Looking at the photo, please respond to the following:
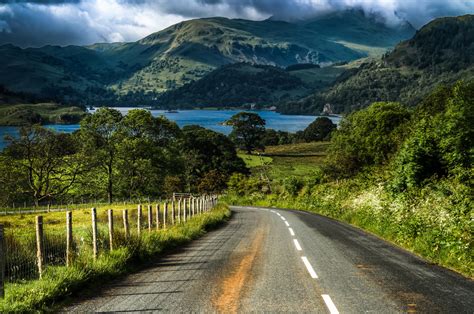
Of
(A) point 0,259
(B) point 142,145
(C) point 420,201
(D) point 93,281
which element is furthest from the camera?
(B) point 142,145

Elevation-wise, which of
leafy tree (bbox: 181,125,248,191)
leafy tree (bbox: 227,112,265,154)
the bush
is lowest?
the bush

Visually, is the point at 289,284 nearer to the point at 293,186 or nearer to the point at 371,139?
the point at 293,186

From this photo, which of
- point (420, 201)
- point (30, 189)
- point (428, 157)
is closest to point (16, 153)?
point (30, 189)

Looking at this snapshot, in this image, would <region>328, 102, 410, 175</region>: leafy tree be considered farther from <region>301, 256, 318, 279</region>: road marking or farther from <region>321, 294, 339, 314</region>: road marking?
<region>321, 294, 339, 314</region>: road marking

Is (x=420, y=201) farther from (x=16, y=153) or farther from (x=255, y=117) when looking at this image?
(x=255, y=117)

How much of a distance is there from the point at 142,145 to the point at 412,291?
73194mm

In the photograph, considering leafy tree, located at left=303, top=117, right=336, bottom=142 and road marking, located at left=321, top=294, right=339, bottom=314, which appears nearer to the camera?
road marking, located at left=321, top=294, right=339, bottom=314

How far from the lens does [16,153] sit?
72.9 metres

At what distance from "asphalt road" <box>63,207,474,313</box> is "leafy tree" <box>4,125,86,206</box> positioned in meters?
65.1

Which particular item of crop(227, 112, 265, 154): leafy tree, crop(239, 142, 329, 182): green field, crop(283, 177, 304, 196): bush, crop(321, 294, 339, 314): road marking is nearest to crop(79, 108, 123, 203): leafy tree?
crop(283, 177, 304, 196): bush

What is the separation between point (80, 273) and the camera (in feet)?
31.9

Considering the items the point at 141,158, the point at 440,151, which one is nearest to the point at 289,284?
Answer: the point at 440,151

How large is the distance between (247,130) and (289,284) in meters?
128

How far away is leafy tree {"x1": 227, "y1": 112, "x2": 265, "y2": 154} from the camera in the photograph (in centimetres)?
13625
